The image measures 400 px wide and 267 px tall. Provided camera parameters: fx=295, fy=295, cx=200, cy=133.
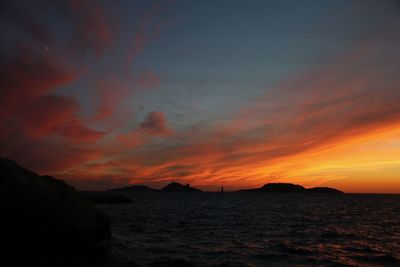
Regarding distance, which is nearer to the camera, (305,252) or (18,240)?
(18,240)

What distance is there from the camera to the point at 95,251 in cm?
1866

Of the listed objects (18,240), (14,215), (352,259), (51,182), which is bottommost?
(352,259)

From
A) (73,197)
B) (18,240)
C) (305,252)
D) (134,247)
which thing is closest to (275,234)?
(305,252)

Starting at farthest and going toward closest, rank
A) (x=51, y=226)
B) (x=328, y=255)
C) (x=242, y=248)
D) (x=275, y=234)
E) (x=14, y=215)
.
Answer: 1. (x=275, y=234)
2. (x=242, y=248)
3. (x=328, y=255)
4. (x=51, y=226)
5. (x=14, y=215)

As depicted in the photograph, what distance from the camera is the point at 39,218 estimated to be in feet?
51.2

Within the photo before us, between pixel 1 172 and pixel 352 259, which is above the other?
pixel 1 172

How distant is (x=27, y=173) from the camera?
16.9 m

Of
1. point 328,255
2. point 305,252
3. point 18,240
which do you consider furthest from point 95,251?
point 328,255

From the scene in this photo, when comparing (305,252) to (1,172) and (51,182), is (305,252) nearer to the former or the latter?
(51,182)

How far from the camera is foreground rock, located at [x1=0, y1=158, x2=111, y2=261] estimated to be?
14.9 meters

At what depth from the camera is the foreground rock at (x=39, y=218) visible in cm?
1488

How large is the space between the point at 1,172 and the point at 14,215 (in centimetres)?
233

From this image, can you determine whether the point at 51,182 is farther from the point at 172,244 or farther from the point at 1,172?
the point at 172,244

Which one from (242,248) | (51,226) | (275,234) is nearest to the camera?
(51,226)
